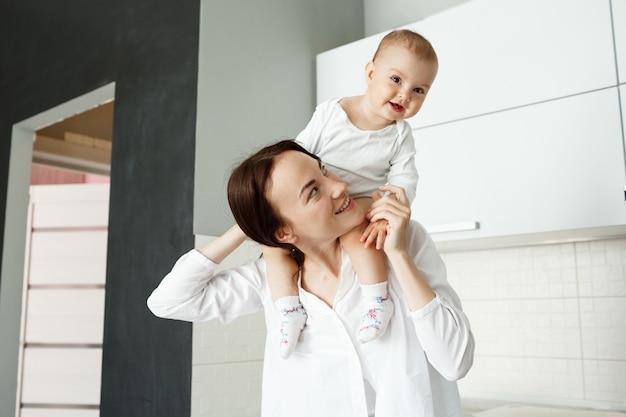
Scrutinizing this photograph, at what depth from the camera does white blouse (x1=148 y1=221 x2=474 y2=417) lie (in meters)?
1.25

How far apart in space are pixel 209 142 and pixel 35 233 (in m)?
1.63

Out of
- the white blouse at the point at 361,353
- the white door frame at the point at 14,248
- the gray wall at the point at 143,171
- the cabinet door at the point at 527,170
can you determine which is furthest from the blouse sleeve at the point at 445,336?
the white door frame at the point at 14,248

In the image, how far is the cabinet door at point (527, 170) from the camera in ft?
6.37

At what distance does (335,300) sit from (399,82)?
51cm

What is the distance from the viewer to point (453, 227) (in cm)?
217

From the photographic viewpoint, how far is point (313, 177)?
1.27 meters

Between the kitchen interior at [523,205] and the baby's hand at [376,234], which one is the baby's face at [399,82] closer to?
the baby's hand at [376,234]

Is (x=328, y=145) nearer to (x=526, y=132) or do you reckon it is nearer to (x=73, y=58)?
(x=526, y=132)

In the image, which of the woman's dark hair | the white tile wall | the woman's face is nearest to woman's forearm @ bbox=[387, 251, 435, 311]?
the woman's face

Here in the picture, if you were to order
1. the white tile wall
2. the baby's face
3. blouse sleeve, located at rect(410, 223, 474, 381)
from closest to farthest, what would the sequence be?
blouse sleeve, located at rect(410, 223, 474, 381)
the baby's face
the white tile wall

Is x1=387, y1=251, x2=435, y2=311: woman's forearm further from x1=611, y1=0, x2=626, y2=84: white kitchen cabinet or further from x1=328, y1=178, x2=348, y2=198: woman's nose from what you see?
x1=611, y1=0, x2=626, y2=84: white kitchen cabinet

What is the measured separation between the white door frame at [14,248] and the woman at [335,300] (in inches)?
67.5

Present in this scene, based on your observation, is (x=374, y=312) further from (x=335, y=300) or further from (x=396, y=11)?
(x=396, y=11)

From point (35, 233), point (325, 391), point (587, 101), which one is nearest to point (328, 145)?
point (325, 391)
